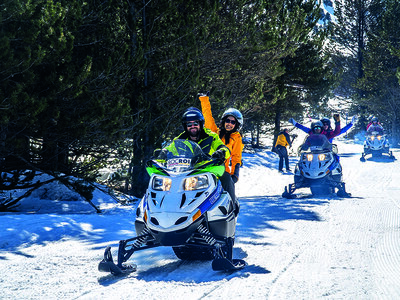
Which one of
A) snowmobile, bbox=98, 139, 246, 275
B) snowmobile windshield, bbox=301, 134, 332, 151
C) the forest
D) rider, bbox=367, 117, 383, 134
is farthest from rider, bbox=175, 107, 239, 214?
rider, bbox=367, 117, 383, 134

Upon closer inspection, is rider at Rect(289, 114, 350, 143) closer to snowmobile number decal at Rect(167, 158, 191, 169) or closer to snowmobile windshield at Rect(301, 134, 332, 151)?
snowmobile windshield at Rect(301, 134, 332, 151)

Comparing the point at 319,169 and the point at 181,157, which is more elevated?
the point at 181,157

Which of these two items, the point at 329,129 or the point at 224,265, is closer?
the point at 224,265

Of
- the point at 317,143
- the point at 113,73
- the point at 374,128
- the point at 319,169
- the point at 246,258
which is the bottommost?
the point at 246,258

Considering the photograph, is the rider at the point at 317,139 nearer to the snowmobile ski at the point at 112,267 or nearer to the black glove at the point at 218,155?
the black glove at the point at 218,155

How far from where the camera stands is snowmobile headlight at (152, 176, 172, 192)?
5.03m

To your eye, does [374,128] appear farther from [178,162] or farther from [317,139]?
[178,162]

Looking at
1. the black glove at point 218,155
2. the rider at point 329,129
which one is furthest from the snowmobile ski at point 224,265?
the rider at point 329,129

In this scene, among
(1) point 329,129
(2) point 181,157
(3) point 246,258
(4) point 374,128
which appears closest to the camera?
(2) point 181,157

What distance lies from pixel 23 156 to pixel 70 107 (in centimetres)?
154

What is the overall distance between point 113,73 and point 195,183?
4.79 m

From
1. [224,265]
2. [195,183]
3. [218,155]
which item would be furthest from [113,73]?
[224,265]

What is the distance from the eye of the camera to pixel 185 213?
4824mm

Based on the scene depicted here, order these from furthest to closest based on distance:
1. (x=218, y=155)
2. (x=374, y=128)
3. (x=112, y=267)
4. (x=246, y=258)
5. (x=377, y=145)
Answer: (x=374, y=128), (x=377, y=145), (x=246, y=258), (x=218, y=155), (x=112, y=267)
